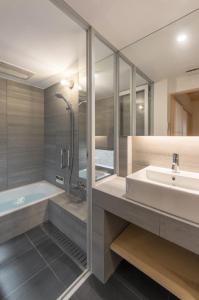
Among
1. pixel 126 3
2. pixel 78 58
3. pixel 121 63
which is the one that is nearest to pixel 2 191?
pixel 78 58

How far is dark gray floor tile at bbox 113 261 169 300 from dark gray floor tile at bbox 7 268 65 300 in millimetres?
522

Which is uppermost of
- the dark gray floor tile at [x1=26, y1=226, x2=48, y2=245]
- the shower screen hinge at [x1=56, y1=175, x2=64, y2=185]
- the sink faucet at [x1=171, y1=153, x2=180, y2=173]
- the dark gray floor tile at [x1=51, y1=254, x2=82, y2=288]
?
the sink faucet at [x1=171, y1=153, x2=180, y2=173]

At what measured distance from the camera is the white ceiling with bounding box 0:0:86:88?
1176 millimetres

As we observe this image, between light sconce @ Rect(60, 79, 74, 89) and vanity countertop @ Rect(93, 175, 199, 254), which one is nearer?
vanity countertop @ Rect(93, 175, 199, 254)

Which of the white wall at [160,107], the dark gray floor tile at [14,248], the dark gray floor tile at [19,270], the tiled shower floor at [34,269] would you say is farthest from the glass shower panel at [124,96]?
the dark gray floor tile at [14,248]

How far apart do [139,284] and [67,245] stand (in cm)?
85

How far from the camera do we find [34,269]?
1425 mm

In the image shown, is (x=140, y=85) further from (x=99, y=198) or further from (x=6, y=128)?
(x=6, y=128)

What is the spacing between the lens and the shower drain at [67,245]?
1.54 meters

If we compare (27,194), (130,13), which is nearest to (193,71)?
(130,13)

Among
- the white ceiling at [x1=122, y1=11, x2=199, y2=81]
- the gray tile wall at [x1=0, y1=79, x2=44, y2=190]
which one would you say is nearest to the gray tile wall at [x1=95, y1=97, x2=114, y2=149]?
the white ceiling at [x1=122, y1=11, x2=199, y2=81]

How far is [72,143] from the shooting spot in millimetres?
2338

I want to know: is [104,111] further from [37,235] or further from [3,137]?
[3,137]

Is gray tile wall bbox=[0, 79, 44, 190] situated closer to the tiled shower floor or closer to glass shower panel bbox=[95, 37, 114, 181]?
the tiled shower floor
